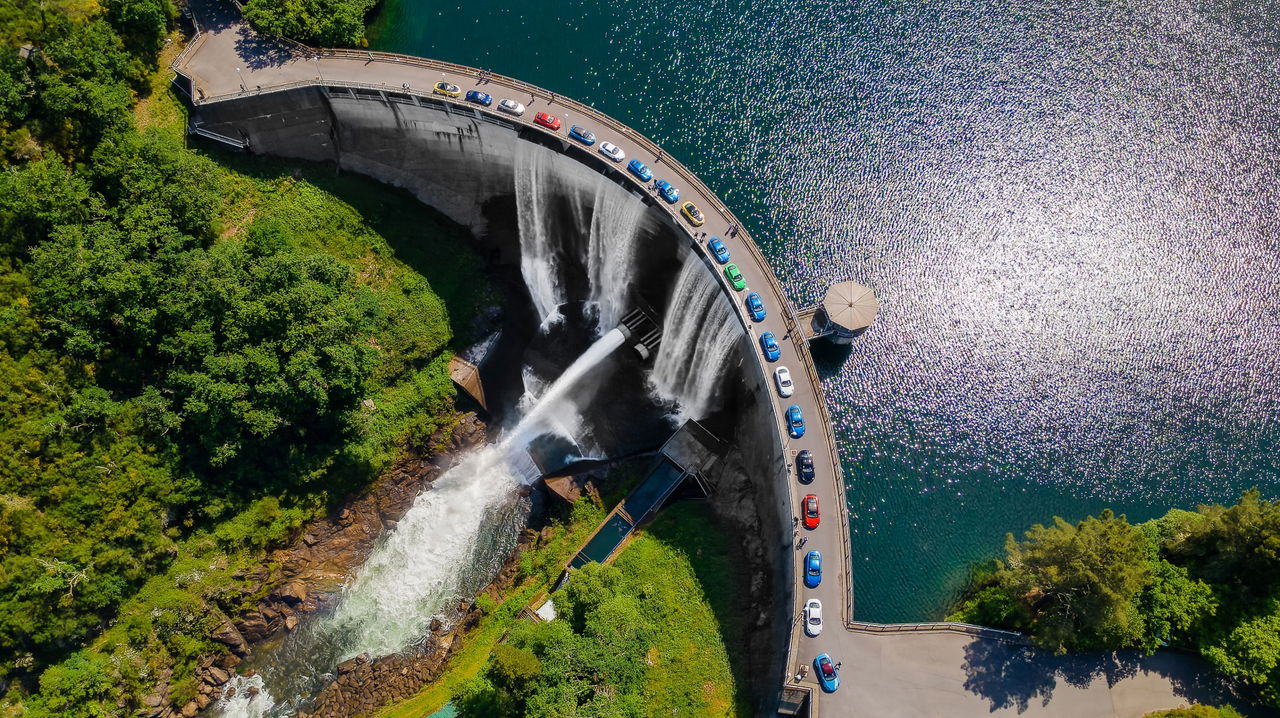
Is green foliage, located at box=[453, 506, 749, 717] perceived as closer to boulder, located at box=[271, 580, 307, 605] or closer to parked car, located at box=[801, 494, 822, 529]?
parked car, located at box=[801, 494, 822, 529]

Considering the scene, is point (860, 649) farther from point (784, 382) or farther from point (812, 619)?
point (784, 382)

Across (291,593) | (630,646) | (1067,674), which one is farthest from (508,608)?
(1067,674)

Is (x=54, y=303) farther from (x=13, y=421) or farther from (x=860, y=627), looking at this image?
(x=860, y=627)

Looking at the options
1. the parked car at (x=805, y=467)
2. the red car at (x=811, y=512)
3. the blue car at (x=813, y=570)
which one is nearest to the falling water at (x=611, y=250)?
the parked car at (x=805, y=467)

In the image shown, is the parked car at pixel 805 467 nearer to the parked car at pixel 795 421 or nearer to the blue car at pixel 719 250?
the parked car at pixel 795 421

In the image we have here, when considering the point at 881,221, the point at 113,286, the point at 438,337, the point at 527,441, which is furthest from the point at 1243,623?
the point at 113,286

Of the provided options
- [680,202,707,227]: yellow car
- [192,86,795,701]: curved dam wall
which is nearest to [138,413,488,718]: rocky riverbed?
[192,86,795,701]: curved dam wall

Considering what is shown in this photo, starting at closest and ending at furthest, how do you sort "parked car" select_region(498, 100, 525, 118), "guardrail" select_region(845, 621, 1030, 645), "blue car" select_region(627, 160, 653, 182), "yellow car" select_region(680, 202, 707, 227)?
"guardrail" select_region(845, 621, 1030, 645) → "yellow car" select_region(680, 202, 707, 227) → "blue car" select_region(627, 160, 653, 182) → "parked car" select_region(498, 100, 525, 118)
